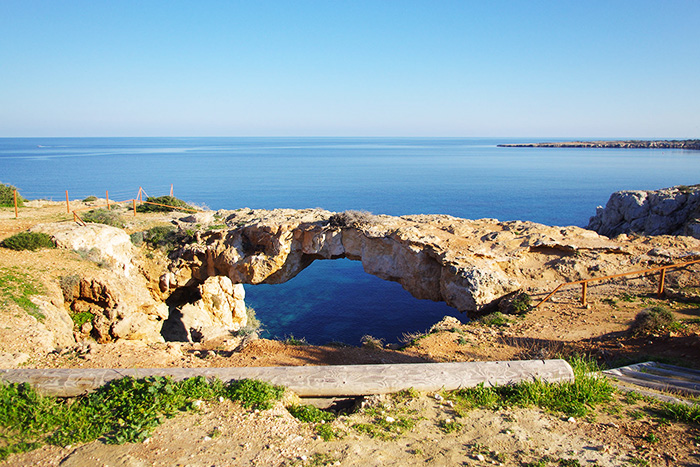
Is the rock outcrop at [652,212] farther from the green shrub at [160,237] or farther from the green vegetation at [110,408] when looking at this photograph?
the green vegetation at [110,408]

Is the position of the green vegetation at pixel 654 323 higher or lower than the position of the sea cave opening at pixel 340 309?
higher

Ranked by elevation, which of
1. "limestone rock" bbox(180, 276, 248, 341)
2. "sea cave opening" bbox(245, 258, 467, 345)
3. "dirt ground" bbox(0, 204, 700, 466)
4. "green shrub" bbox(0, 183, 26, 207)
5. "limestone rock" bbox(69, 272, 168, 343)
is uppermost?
"green shrub" bbox(0, 183, 26, 207)

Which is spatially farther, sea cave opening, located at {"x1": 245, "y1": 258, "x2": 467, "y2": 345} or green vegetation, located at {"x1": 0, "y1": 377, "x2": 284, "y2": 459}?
sea cave opening, located at {"x1": 245, "y1": 258, "x2": 467, "y2": 345}

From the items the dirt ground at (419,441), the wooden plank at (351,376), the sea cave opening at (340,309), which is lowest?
the sea cave opening at (340,309)

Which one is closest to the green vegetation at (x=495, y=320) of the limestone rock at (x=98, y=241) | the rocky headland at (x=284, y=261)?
the rocky headland at (x=284, y=261)

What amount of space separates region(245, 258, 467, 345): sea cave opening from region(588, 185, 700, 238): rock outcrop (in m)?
21.6

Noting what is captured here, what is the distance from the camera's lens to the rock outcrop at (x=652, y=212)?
32750 millimetres

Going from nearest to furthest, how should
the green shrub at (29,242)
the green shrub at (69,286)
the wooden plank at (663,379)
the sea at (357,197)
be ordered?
the wooden plank at (663,379) < the green shrub at (69,286) < the green shrub at (29,242) < the sea at (357,197)

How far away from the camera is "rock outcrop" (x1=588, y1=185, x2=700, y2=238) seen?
1289 inches

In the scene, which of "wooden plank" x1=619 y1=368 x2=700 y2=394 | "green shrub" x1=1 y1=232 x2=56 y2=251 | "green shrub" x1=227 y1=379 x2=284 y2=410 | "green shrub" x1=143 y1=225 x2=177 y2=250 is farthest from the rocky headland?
"wooden plank" x1=619 y1=368 x2=700 y2=394

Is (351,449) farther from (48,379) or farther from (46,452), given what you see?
(48,379)

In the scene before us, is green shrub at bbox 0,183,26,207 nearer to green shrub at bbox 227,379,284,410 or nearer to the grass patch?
green shrub at bbox 227,379,284,410

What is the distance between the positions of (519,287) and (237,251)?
11.7 m

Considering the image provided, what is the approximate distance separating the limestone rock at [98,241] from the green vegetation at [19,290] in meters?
3.15
